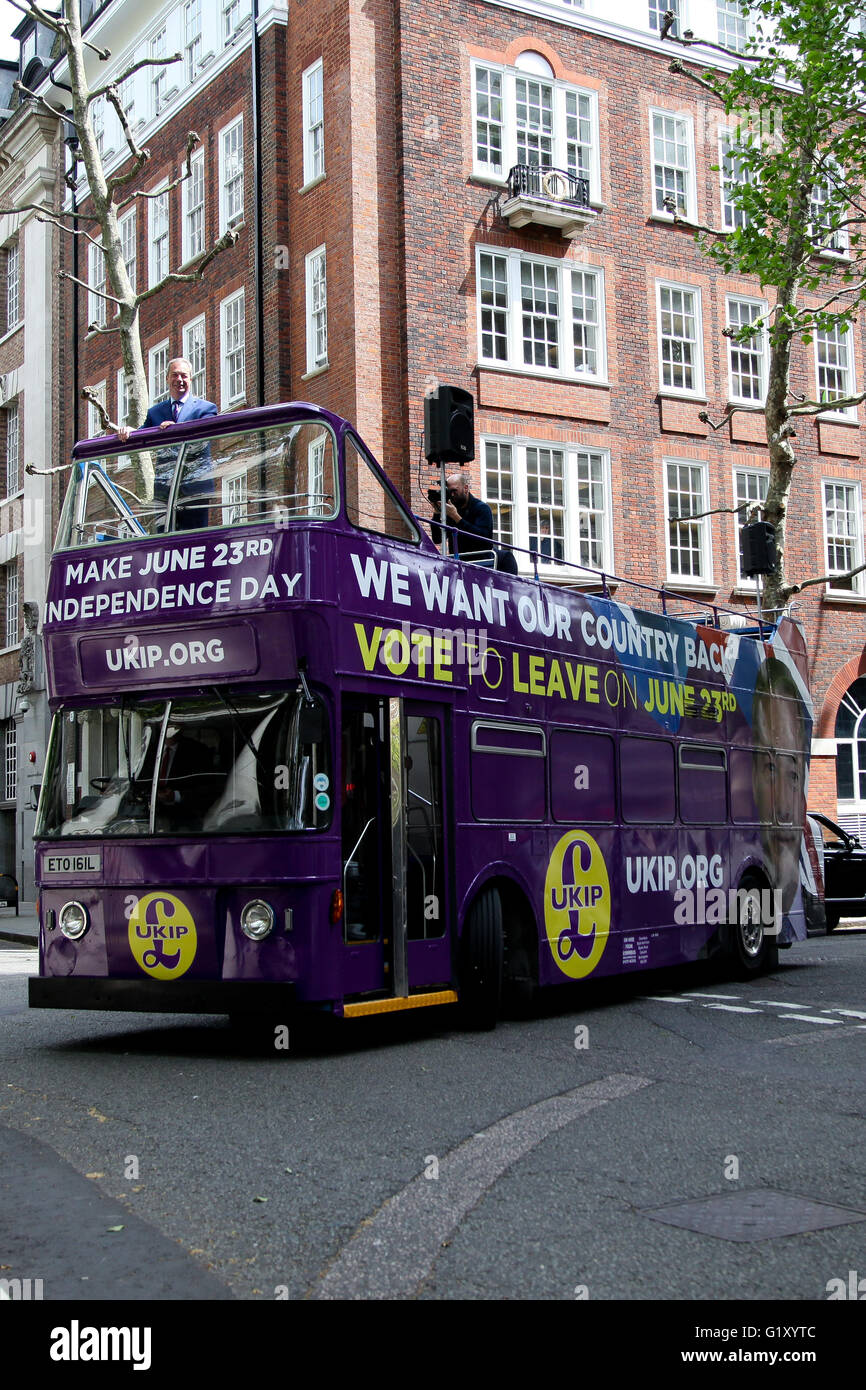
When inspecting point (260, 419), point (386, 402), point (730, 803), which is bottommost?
point (730, 803)

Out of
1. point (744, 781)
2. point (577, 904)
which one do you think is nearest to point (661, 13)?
point (744, 781)

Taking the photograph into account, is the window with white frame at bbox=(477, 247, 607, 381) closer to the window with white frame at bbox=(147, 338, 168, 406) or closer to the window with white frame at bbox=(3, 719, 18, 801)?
the window with white frame at bbox=(147, 338, 168, 406)

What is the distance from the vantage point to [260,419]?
9906 mm

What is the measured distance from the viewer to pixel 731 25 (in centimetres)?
3058

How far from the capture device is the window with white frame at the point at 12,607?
37062 millimetres

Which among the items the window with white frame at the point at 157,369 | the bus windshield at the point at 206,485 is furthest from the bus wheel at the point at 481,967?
the window with white frame at the point at 157,369

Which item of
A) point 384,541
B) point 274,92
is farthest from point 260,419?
point 274,92

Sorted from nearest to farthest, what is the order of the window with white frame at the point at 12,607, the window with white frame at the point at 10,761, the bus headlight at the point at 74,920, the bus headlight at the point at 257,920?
1. the bus headlight at the point at 257,920
2. the bus headlight at the point at 74,920
3. the window with white frame at the point at 10,761
4. the window with white frame at the point at 12,607

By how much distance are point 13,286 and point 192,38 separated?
10754 millimetres

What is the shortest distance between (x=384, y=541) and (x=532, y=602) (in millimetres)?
2160

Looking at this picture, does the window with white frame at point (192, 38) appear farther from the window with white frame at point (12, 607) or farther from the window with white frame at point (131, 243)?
the window with white frame at point (12, 607)

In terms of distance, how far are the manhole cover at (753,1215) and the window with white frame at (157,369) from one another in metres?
27.8

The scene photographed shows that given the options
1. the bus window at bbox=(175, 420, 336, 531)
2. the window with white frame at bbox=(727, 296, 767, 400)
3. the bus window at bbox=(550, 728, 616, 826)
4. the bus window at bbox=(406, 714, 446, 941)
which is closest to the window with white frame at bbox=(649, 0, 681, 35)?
the window with white frame at bbox=(727, 296, 767, 400)
